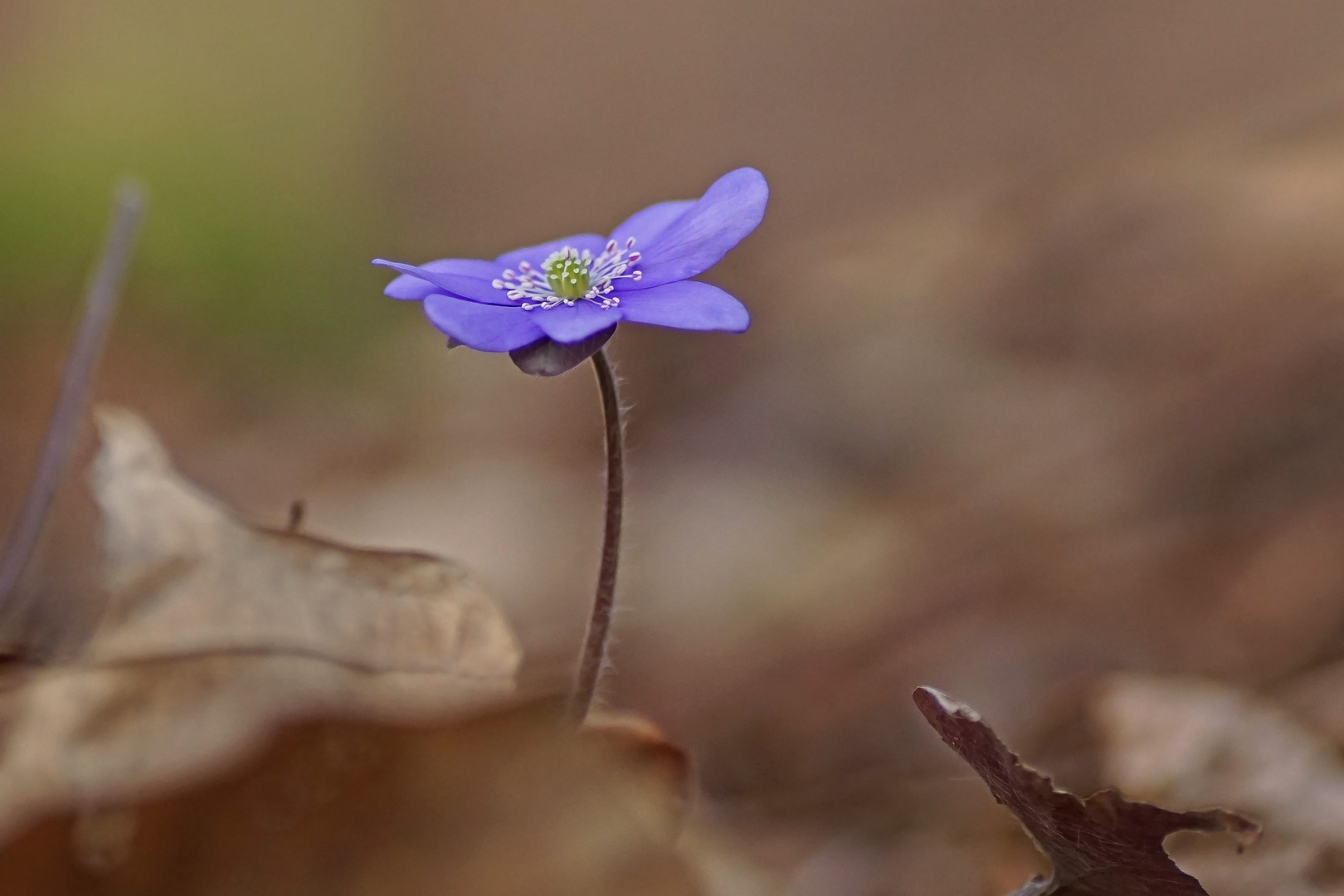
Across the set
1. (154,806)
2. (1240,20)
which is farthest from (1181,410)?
(1240,20)

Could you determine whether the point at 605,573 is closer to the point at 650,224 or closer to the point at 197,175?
the point at 650,224

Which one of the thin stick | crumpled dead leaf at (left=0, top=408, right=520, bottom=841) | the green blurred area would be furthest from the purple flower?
the green blurred area

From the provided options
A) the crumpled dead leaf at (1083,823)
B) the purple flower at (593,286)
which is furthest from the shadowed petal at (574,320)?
the crumpled dead leaf at (1083,823)

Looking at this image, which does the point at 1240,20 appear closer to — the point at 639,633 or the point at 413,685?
the point at 639,633

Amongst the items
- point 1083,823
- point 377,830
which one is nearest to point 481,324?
point 377,830

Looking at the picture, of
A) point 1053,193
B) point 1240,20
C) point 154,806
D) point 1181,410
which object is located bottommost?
point 154,806

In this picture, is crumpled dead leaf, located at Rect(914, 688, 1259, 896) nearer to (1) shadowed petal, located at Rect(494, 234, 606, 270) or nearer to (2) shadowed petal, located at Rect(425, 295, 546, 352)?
(2) shadowed petal, located at Rect(425, 295, 546, 352)
